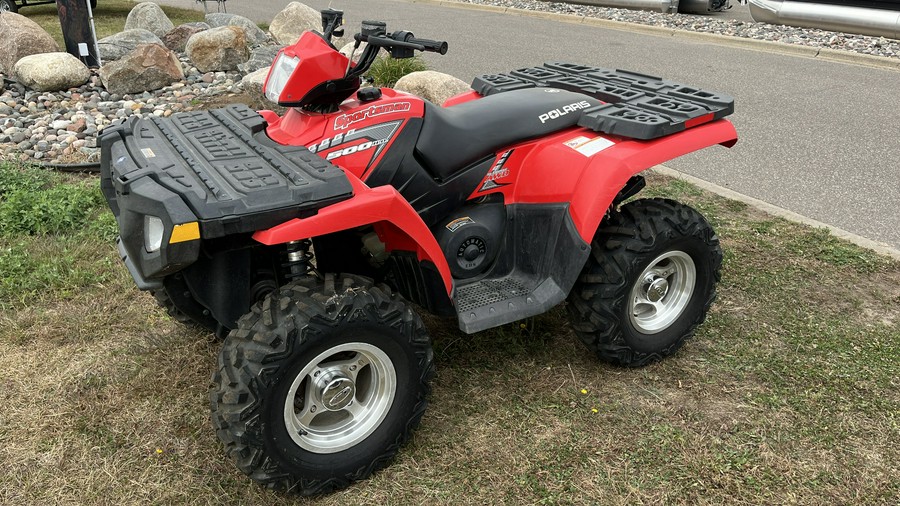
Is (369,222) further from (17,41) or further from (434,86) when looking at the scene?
(17,41)

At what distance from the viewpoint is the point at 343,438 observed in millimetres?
2709

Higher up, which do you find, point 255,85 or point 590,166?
point 590,166

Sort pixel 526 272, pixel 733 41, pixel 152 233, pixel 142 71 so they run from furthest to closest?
pixel 733 41, pixel 142 71, pixel 526 272, pixel 152 233

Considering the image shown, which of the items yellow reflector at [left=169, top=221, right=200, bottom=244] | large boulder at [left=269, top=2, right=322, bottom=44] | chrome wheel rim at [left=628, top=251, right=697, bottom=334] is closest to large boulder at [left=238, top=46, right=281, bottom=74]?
large boulder at [left=269, top=2, right=322, bottom=44]

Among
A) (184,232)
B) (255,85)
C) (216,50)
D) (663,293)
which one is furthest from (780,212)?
(216,50)

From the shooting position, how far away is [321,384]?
8.52 feet

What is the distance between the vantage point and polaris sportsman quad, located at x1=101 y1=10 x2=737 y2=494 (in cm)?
238

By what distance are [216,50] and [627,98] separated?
6.94 m

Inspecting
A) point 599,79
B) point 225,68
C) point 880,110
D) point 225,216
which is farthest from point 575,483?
point 225,68

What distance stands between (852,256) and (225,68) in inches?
289

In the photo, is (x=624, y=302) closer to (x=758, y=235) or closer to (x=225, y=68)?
(x=758, y=235)

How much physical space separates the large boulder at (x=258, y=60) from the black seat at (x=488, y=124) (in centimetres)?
612

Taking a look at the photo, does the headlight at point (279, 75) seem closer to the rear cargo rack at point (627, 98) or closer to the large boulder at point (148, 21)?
the rear cargo rack at point (627, 98)

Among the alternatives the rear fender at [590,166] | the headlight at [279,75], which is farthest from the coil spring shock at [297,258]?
the rear fender at [590,166]
